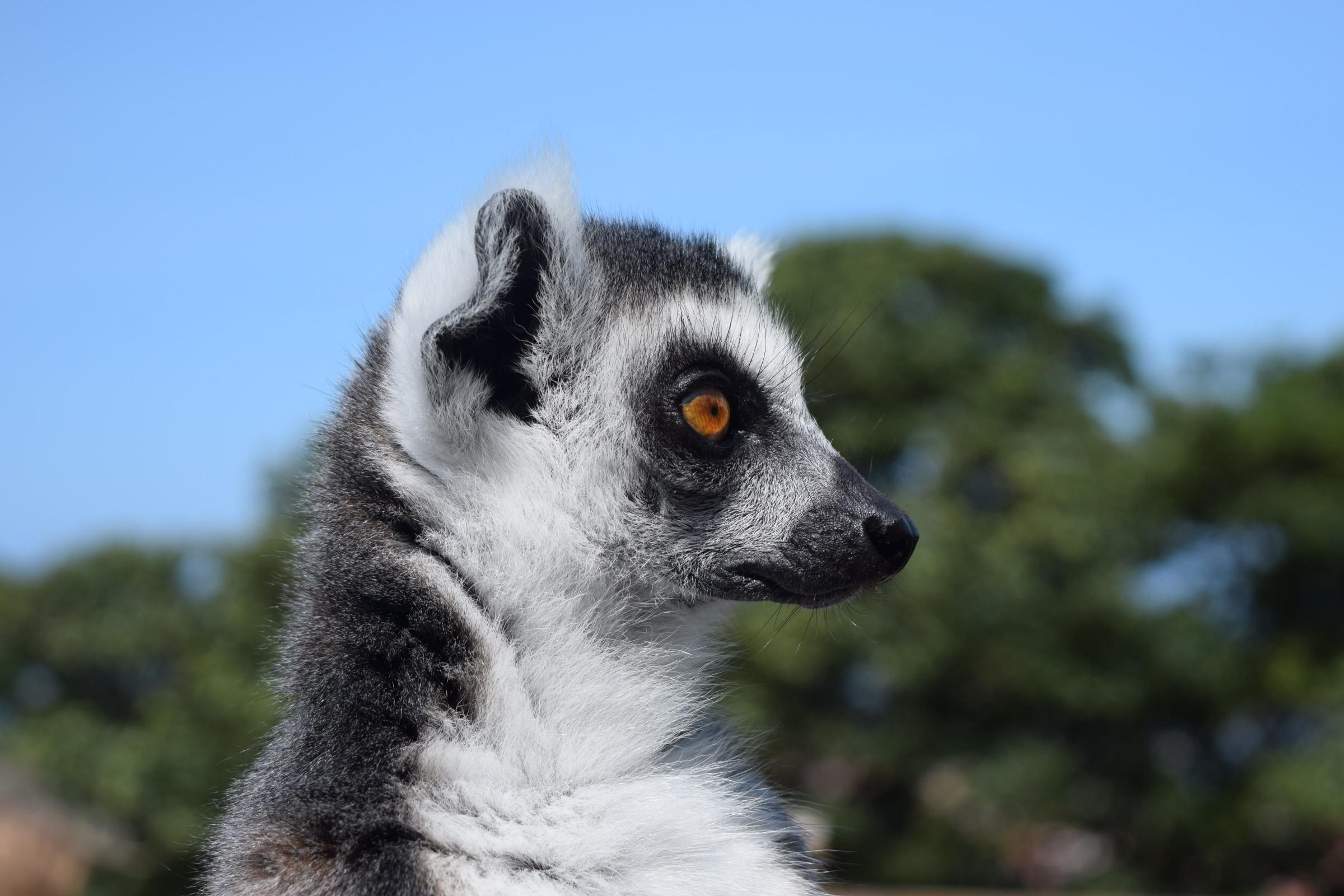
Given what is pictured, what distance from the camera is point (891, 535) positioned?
258 cm

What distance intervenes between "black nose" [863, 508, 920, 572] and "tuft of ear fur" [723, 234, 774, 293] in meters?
1.07

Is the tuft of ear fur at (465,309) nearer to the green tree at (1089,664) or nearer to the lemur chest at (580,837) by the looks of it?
the lemur chest at (580,837)

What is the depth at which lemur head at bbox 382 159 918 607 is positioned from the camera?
7.92ft

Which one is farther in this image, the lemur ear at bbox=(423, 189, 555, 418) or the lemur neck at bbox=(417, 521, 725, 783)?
the lemur ear at bbox=(423, 189, 555, 418)

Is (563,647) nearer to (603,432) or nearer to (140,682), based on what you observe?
(603,432)

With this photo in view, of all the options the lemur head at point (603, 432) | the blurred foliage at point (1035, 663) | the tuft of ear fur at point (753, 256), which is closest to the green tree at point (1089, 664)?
the blurred foliage at point (1035, 663)

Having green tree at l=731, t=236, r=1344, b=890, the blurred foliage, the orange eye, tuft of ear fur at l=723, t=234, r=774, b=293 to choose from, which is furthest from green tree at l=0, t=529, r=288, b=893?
the orange eye

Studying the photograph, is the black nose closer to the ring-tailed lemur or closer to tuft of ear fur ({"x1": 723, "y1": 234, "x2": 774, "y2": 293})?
the ring-tailed lemur

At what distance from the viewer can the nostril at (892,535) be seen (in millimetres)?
2580

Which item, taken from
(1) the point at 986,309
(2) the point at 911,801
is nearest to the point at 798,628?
(2) the point at 911,801

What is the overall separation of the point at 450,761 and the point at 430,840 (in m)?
0.15

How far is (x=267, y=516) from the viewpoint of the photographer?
59.6 ft

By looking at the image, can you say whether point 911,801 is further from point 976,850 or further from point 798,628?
point 798,628

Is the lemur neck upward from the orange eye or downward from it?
downward
